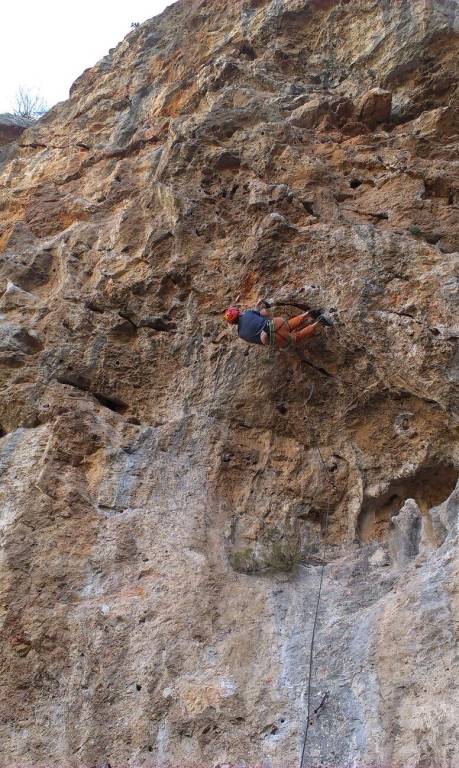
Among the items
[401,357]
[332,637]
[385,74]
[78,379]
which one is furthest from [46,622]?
[385,74]

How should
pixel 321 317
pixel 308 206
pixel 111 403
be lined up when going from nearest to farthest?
pixel 321 317, pixel 111 403, pixel 308 206

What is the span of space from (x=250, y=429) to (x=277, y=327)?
3.44 feet

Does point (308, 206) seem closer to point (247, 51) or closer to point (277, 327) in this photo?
point (277, 327)

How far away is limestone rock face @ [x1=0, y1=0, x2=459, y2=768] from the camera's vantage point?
454 centimetres

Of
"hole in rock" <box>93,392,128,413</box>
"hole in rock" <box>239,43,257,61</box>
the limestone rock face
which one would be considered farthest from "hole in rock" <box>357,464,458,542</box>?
"hole in rock" <box>239,43,257,61</box>

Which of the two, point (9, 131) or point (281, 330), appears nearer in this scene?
point (281, 330)

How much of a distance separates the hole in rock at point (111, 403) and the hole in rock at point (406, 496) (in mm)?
2732

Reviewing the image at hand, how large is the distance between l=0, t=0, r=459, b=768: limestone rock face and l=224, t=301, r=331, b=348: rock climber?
23cm

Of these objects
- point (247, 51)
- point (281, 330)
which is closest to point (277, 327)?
point (281, 330)

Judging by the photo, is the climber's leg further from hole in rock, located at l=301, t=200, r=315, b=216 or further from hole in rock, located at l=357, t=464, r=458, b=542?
hole in rock, located at l=301, t=200, r=315, b=216

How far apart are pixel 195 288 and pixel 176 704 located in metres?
4.39

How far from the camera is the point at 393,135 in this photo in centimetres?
840

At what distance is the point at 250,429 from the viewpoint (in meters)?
6.68

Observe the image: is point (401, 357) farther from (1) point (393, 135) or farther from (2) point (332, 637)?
(1) point (393, 135)
